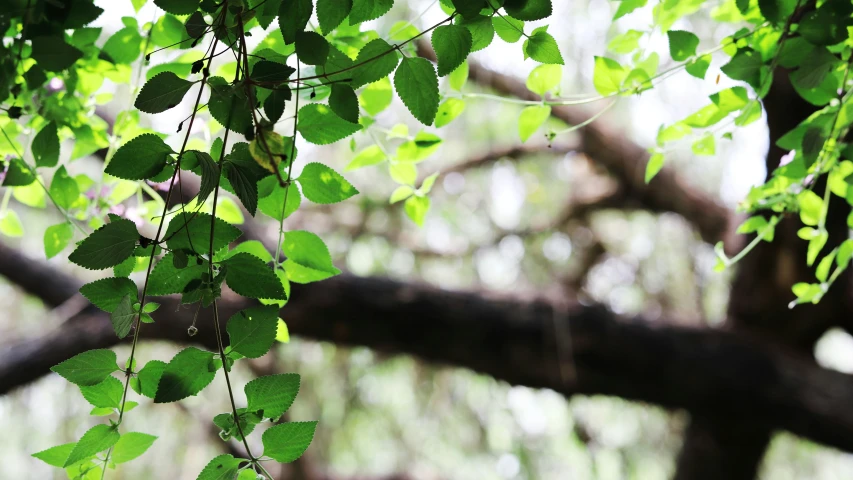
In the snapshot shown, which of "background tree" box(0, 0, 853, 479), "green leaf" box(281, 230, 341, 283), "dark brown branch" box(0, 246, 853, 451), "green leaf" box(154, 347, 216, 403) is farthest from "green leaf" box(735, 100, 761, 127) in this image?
"dark brown branch" box(0, 246, 853, 451)

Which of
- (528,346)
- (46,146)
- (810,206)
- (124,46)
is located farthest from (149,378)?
(528,346)

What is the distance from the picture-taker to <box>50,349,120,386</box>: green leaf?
347mm

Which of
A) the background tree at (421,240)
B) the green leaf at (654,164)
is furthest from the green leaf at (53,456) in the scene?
the green leaf at (654,164)

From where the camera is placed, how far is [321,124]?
41cm

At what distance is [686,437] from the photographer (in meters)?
1.79

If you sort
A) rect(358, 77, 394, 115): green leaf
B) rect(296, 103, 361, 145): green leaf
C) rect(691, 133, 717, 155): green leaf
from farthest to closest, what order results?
1. rect(691, 133, 717, 155): green leaf
2. rect(358, 77, 394, 115): green leaf
3. rect(296, 103, 361, 145): green leaf

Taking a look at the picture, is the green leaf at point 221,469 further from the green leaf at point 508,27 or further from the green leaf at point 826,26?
the green leaf at point 826,26

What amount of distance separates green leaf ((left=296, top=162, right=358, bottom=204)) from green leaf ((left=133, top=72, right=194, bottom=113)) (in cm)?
12

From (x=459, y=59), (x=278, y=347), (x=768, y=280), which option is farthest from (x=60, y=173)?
(x=278, y=347)

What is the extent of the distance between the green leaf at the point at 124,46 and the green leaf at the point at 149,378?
1.10 feet

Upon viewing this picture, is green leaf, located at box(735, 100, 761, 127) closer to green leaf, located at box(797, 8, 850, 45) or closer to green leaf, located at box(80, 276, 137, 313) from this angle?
green leaf, located at box(797, 8, 850, 45)

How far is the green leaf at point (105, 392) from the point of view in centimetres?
37

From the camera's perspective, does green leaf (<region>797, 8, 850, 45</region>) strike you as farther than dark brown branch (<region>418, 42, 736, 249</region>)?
No

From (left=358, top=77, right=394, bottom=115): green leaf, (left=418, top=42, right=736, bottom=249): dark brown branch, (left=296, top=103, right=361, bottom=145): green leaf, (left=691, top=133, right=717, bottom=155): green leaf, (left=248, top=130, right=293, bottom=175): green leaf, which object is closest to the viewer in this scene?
(left=248, top=130, right=293, bottom=175): green leaf
